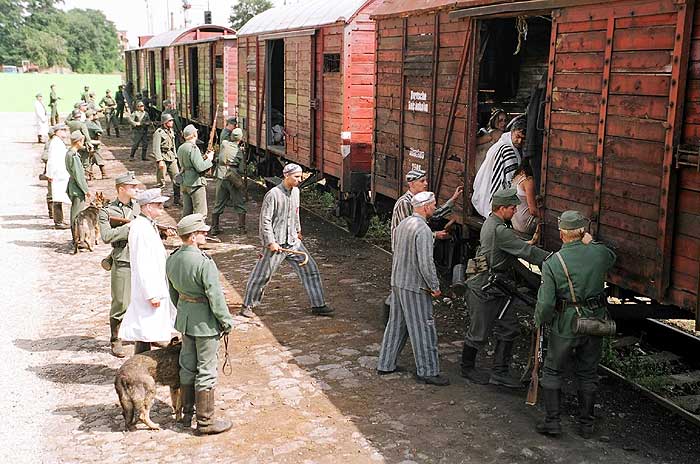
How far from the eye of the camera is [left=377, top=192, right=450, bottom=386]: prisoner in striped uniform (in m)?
6.46

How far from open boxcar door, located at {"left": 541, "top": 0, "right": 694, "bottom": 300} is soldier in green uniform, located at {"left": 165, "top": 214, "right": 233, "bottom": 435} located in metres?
3.04

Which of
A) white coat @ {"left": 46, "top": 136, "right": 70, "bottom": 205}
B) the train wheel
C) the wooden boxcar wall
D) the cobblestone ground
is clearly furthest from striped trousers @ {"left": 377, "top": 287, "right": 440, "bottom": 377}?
white coat @ {"left": 46, "top": 136, "right": 70, "bottom": 205}

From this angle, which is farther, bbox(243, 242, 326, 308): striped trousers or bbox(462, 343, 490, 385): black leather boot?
bbox(243, 242, 326, 308): striped trousers

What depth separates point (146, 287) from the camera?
245 inches

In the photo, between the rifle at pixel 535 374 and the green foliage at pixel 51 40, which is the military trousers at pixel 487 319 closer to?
the rifle at pixel 535 374

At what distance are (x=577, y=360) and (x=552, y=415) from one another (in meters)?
0.47

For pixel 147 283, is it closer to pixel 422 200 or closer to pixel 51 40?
pixel 422 200

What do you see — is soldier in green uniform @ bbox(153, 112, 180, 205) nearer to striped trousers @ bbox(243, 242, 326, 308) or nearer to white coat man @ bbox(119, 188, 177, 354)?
A: striped trousers @ bbox(243, 242, 326, 308)

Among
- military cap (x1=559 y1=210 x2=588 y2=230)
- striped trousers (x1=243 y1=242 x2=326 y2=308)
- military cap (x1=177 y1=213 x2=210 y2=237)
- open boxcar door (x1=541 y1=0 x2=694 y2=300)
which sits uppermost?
open boxcar door (x1=541 y1=0 x2=694 y2=300)

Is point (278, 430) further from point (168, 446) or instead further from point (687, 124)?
point (687, 124)

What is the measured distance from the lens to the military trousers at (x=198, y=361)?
5660 mm

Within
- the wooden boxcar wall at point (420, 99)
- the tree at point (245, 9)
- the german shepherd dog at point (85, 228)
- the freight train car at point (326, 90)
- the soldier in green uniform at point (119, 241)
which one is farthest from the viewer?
the tree at point (245, 9)

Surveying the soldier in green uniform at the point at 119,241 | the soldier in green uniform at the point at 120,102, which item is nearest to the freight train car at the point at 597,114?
the soldier in green uniform at the point at 119,241

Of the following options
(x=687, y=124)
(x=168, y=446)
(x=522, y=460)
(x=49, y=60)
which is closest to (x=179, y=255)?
(x=168, y=446)
